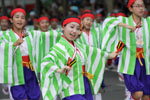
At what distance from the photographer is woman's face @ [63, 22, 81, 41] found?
15.8 ft

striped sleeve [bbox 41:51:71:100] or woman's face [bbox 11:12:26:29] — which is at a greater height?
woman's face [bbox 11:12:26:29]

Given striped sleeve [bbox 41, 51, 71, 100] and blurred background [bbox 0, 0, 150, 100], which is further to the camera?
blurred background [bbox 0, 0, 150, 100]

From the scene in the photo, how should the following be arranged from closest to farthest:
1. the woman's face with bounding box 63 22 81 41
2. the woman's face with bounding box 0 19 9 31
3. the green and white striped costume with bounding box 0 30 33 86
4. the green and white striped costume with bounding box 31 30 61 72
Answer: the woman's face with bounding box 63 22 81 41, the green and white striped costume with bounding box 0 30 33 86, the green and white striped costume with bounding box 31 30 61 72, the woman's face with bounding box 0 19 9 31

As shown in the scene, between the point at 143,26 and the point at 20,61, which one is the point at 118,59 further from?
the point at 20,61

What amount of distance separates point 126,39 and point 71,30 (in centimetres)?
133

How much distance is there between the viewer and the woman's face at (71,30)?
4820mm

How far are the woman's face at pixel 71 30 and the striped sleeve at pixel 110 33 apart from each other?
47.1 inches

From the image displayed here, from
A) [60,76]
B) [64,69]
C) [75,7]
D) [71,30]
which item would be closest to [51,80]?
[60,76]

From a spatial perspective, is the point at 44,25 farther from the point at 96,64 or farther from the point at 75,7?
the point at 75,7

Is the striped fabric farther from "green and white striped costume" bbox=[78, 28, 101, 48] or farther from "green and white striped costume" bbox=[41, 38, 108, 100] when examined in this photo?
"green and white striped costume" bbox=[41, 38, 108, 100]

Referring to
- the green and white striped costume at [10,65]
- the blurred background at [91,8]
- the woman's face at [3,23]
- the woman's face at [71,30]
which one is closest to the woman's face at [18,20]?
the green and white striped costume at [10,65]

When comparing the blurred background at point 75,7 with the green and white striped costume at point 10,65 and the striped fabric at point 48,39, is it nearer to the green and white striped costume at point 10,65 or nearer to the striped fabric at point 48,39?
the striped fabric at point 48,39

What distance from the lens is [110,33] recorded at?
6.04 meters

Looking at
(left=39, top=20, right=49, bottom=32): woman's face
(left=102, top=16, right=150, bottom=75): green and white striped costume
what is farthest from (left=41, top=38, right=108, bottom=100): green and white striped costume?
(left=39, top=20, right=49, bottom=32): woman's face
